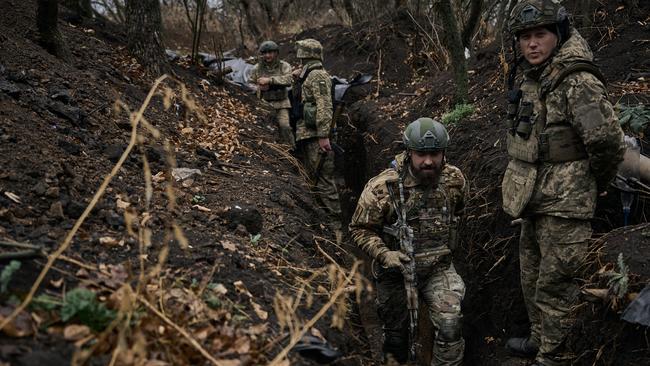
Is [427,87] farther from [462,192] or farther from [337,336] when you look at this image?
[337,336]

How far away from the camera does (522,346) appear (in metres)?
4.30

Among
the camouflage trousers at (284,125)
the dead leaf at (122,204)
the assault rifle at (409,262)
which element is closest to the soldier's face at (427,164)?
the assault rifle at (409,262)

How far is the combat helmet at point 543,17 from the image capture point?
11.9ft

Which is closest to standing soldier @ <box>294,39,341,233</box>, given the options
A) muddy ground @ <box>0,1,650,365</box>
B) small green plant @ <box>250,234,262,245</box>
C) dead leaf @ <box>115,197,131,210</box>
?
muddy ground @ <box>0,1,650,365</box>

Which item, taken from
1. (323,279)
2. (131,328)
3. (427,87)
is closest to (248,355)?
(131,328)

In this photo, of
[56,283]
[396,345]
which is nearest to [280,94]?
[396,345]

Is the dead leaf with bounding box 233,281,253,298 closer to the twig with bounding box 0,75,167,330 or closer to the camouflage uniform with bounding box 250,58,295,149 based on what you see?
the twig with bounding box 0,75,167,330

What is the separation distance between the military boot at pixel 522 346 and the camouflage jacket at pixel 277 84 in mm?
5316

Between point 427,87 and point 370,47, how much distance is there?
3484 millimetres

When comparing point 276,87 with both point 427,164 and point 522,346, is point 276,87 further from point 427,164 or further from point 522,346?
point 522,346

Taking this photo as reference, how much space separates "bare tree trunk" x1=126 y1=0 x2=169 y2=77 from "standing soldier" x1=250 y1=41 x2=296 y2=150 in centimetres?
169

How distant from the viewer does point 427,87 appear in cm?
896

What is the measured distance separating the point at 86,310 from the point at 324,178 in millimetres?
5850

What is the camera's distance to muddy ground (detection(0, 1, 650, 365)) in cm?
265
